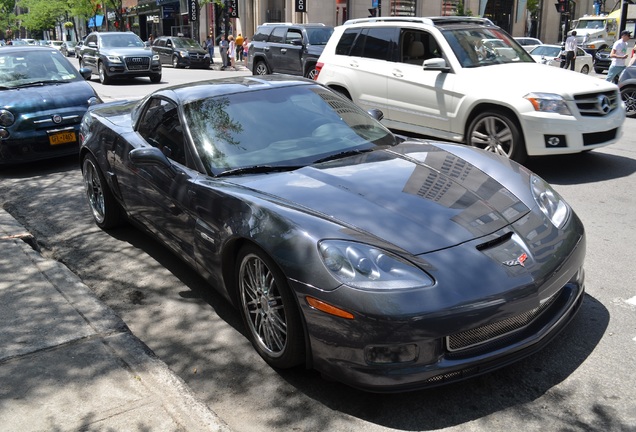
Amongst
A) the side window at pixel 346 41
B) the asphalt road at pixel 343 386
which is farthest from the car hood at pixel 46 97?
the side window at pixel 346 41

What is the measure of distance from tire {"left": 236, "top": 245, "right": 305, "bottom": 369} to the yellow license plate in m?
5.95

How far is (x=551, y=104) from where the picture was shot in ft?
23.5

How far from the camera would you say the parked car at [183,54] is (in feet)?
102

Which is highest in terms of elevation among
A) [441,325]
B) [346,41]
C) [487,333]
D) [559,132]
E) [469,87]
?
[346,41]

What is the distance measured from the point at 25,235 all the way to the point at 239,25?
4188cm

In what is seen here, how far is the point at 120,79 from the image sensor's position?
22.9m

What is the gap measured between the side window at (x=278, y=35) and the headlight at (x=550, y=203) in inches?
617

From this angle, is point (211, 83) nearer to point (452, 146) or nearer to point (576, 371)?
point (452, 146)

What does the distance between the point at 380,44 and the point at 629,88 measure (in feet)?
18.0

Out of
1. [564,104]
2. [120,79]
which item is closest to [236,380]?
[564,104]

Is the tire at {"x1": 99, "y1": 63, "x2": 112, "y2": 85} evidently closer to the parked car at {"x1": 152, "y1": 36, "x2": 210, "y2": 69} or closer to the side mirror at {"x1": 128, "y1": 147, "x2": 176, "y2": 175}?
the parked car at {"x1": 152, "y1": 36, "x2": 210, "y2": 69}

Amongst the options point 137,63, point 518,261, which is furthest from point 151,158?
point 137,63

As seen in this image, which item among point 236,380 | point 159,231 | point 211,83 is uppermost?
point 211,83

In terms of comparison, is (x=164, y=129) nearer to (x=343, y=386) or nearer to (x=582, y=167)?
(x=343, y=386)
